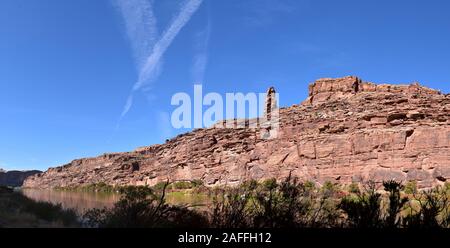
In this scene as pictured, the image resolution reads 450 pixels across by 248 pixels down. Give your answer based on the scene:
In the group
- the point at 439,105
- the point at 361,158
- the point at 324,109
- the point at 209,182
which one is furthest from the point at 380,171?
the point at 209,182

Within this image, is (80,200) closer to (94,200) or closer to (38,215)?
(94,200)

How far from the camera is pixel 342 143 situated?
164 ft

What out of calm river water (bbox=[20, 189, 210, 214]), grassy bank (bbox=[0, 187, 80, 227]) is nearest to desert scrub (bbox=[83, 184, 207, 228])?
grassy bank (bbox=[0, 187, 80, 227])

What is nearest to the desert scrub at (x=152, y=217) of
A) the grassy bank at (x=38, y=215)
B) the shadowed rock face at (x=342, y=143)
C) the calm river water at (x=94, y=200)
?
the grassy bank at (x=38, y=215)

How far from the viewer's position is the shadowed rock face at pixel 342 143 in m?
43.8

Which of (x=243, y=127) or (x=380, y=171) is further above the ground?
(x=243, y=127)

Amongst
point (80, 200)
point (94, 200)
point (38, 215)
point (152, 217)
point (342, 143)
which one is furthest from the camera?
point (80, 200)

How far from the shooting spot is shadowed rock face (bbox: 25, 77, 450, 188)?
43.8 m

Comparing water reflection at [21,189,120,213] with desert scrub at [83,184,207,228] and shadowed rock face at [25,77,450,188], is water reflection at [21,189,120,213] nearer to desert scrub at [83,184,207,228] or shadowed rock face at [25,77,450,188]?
shadowed rock face at [25,77,450,188]

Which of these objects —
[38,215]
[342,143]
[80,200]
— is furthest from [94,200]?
[342,143]

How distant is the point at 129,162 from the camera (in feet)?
365
